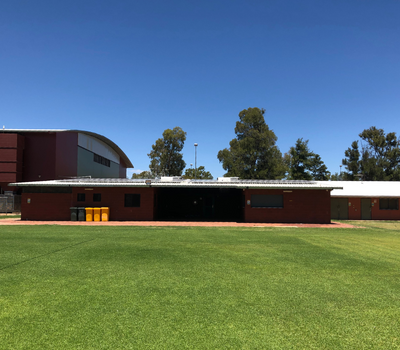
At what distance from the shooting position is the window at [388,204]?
1061 inches

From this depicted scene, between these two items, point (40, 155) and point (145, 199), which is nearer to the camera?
point (145, 199)

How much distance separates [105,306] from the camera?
203 inches

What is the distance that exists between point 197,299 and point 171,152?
53266mm

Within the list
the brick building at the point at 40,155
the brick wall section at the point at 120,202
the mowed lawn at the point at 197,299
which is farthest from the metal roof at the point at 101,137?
the mowed lawn at the point at 197,299

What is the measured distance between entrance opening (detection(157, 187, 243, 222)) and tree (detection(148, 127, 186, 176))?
97.6 feet

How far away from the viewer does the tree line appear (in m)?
44.5

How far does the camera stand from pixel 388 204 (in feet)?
88.7

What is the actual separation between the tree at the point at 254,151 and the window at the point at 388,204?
59.2 ft

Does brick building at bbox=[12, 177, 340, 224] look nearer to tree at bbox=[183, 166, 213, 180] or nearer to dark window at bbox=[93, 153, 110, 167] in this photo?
dark window at bbox=[93, 153, 110, 167]

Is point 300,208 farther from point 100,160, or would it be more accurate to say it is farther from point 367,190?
point 100,160

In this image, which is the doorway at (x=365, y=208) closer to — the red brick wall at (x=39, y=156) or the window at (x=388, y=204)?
the window at (x=388, y=204)

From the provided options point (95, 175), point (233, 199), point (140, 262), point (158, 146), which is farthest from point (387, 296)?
point (158, 146)

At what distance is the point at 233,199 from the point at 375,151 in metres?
43.3

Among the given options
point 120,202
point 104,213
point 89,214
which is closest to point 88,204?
point 89,214
